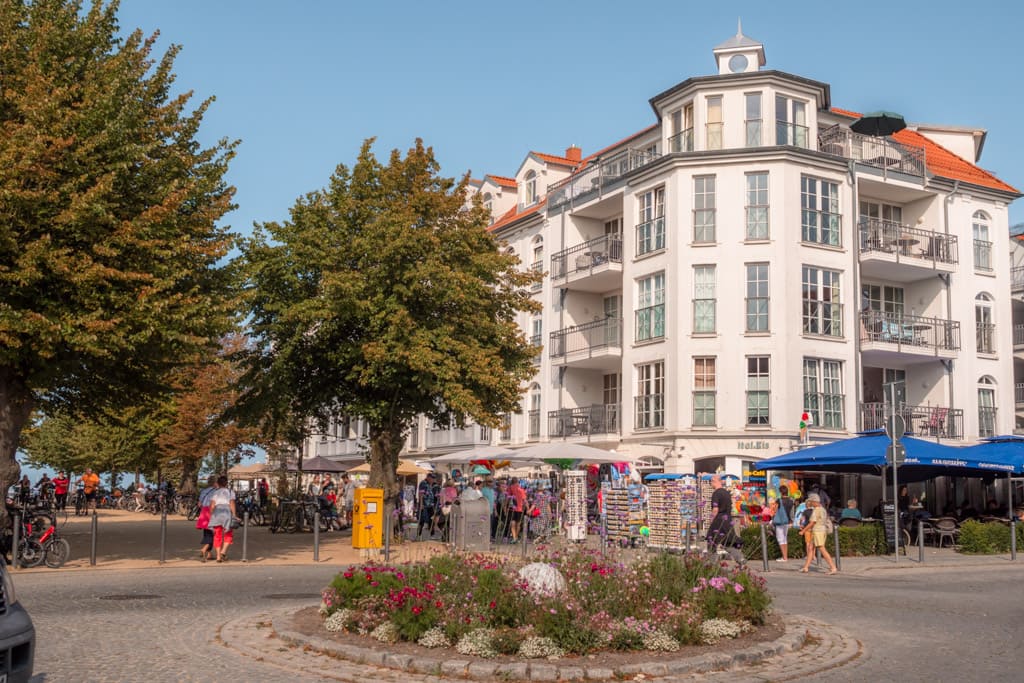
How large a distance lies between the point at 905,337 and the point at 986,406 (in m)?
4.62

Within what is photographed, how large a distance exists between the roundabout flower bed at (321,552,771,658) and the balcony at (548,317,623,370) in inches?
1102

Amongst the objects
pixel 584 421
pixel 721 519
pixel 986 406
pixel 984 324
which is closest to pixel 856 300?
pixel 984 324

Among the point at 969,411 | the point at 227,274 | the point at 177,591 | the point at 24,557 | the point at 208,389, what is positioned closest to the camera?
the point at 177,591

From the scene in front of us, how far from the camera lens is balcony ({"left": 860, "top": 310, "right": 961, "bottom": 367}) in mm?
36188

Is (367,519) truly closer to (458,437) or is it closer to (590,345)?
(590,345)

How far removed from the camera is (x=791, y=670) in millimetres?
9234

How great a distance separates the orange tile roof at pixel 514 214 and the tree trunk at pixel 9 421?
26.0 m

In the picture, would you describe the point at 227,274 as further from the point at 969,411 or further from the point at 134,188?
the point at 969,411

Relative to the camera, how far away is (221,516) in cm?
2092

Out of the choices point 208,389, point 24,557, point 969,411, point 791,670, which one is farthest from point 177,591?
point 208,389

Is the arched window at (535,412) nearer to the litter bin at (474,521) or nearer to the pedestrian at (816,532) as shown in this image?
the litter bin at (474,521)

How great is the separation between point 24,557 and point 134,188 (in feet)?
22.4

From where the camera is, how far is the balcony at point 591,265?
129 feet

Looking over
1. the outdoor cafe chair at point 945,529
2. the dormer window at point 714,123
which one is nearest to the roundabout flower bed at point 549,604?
the outdoor cafe chair at point 945,529
